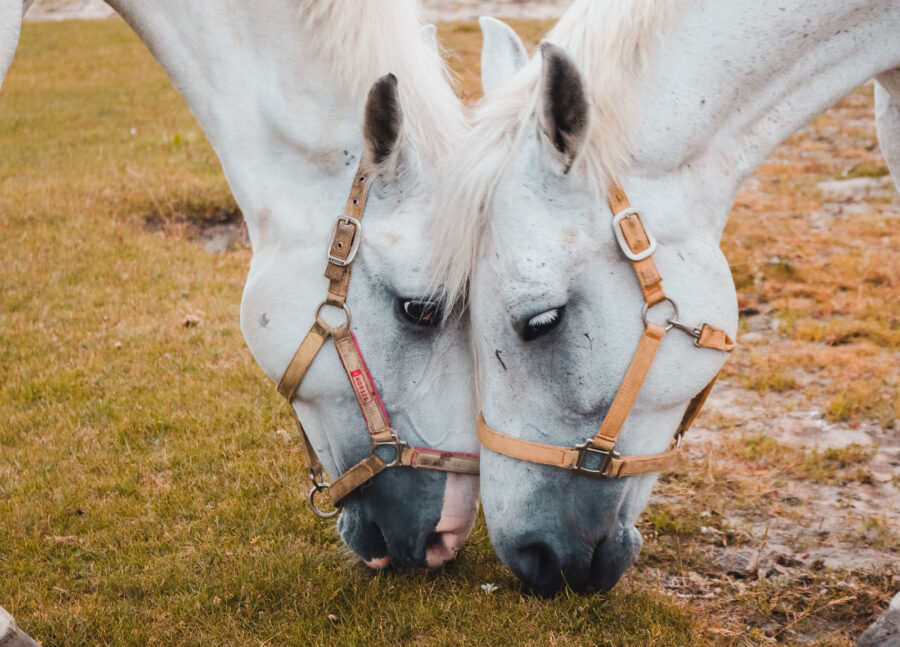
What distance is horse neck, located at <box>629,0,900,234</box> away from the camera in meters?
1.98

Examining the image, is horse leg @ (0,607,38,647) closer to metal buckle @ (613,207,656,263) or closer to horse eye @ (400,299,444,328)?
horse eye @ (400,299,444,328)

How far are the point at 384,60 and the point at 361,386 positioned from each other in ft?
2.94

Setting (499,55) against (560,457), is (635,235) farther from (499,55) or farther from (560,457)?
(499,55)

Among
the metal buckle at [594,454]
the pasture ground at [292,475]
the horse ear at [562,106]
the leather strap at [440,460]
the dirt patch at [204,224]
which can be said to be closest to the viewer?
the horse ear at [562,106]

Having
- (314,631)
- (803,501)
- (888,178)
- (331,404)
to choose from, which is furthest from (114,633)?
(888,178)

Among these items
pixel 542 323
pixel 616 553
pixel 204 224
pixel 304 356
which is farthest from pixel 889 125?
pixel 204 224

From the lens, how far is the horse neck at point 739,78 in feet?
6.49

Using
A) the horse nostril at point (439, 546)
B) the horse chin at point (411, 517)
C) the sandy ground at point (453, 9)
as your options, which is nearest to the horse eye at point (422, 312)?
the horse chin at point (411, 517)

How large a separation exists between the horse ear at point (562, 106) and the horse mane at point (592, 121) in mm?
53

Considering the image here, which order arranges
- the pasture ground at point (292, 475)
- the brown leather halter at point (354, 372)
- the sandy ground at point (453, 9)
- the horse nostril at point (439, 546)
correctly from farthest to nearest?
the sandy ground at point (453, 9) → the pasture ground at point (292, 475) → the horse nostril at point (439, 546) → the brown leather halter at point (354, 372)

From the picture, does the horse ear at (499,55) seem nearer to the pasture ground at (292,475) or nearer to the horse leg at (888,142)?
the pasture ground at (292,475)

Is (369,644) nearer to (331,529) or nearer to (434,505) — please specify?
(434,505)

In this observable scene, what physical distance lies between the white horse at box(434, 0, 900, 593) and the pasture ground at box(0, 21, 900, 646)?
56 cm

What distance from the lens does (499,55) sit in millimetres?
2484
